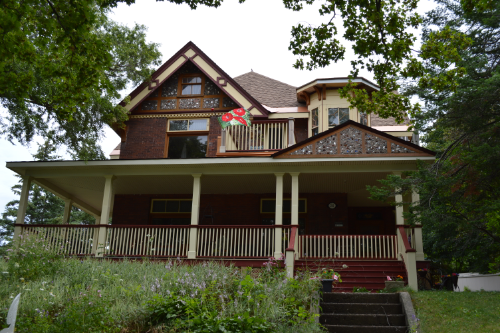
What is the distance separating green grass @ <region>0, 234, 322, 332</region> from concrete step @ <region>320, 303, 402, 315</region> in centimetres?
47

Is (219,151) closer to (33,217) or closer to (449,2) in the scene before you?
(449,2)

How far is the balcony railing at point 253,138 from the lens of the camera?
13.7 meters

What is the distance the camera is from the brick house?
39.9ft

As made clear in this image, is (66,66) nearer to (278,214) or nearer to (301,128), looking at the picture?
(278,214)

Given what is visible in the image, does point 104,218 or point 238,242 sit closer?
point 238,242

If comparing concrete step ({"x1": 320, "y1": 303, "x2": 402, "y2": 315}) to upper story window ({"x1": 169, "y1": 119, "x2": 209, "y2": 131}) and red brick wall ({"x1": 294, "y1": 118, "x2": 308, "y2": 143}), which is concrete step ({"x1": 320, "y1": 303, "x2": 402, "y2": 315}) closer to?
red brick wall ({"x1": 294, "y1": 118, "x2": 308, "y2": 143})

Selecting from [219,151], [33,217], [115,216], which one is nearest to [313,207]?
[219,151]

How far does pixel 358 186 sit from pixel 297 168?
9.15 feet

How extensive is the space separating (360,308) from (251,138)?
745 centimetres

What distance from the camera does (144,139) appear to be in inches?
627

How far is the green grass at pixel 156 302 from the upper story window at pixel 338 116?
8.09m


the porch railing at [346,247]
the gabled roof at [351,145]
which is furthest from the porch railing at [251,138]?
the porch railing at [346,247]

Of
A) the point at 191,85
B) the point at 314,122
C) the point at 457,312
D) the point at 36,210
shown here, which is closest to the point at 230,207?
the point at 314,122

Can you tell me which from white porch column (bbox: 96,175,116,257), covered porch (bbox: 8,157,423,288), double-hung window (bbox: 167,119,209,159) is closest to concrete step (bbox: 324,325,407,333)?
covered porch (bbox: 8,157,423,288)
